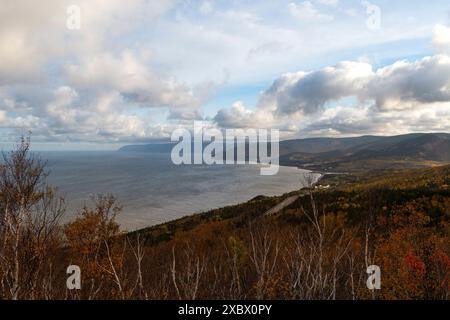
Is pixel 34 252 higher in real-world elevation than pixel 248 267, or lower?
higher
